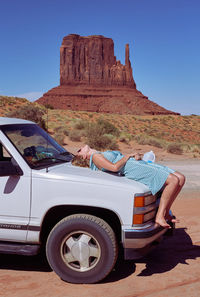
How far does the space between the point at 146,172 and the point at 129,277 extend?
1265 millimetres

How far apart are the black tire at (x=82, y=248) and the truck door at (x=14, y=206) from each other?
364 millimetres

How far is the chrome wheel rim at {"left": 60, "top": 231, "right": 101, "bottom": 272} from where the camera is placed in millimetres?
3781

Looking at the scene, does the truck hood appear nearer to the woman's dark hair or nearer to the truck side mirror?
the truck side mirror

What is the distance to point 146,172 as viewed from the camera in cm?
412

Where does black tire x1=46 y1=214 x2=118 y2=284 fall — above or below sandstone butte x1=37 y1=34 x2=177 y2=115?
below

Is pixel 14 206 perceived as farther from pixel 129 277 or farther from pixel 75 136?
pixel 75 136

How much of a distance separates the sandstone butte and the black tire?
92.5m

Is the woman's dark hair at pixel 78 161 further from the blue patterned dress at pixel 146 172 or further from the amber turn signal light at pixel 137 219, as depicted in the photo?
the amber turn signal light at pixel 137 219

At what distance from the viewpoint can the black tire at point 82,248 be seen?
3.72 metres

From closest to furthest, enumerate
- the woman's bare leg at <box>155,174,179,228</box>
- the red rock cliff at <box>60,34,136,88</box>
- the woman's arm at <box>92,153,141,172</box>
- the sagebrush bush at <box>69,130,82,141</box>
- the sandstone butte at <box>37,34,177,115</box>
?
the woman's bare leg at <box>155,174,179,228</box>
the woman's arm at <box>92,153,141,172</box>
the sagebrush bush at <box>69,130,82,141</box>
the sandstone butte at <box>37,34,177,115</box>
the red rock cliff at <box>60,34,136,88</box>

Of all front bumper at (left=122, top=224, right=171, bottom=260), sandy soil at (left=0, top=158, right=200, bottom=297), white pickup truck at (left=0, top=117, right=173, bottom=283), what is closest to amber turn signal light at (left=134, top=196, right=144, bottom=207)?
white pickup truck at (left=0, top=117, right=173, bottom=283)

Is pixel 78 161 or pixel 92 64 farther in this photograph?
pixel 92 64

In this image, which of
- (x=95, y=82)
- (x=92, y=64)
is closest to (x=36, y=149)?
(x=95, y=82)

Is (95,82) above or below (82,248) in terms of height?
above
